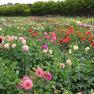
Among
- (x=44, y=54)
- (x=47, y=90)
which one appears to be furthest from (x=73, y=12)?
(x=47, y=90)

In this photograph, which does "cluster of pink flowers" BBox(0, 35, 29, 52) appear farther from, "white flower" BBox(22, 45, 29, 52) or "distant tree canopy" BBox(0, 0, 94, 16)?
"distant tree canopy" BBox(0, 0, 94, 16)

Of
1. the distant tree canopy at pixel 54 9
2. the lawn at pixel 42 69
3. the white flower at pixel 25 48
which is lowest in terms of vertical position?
the distant tree canopy at pixel 54 9

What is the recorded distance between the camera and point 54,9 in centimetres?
1975

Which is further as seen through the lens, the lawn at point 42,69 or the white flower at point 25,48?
the white flower at point 25,48

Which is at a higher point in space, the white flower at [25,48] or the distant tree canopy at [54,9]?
the white flower at [25,48]

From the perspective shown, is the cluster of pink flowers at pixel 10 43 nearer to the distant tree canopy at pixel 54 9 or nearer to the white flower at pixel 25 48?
the white flower at pixel 25 48

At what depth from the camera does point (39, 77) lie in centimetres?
450

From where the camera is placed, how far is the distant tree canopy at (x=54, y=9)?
1902 cm

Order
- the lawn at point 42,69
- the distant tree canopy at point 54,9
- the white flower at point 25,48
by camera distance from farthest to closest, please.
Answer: the distant tree canopy at point 54,9 < the white flower at point 25,48 < the lawn at point 42,69

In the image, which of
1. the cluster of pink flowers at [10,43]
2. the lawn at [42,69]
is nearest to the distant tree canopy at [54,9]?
the lawn at [42,69]

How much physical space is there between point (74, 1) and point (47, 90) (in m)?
15.0

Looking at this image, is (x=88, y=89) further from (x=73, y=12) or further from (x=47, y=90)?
(x=73, y=12)

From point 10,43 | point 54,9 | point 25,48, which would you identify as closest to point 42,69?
point 25,48

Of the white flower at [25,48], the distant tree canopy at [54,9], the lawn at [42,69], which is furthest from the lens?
the distant tree canopy at [54,9]
